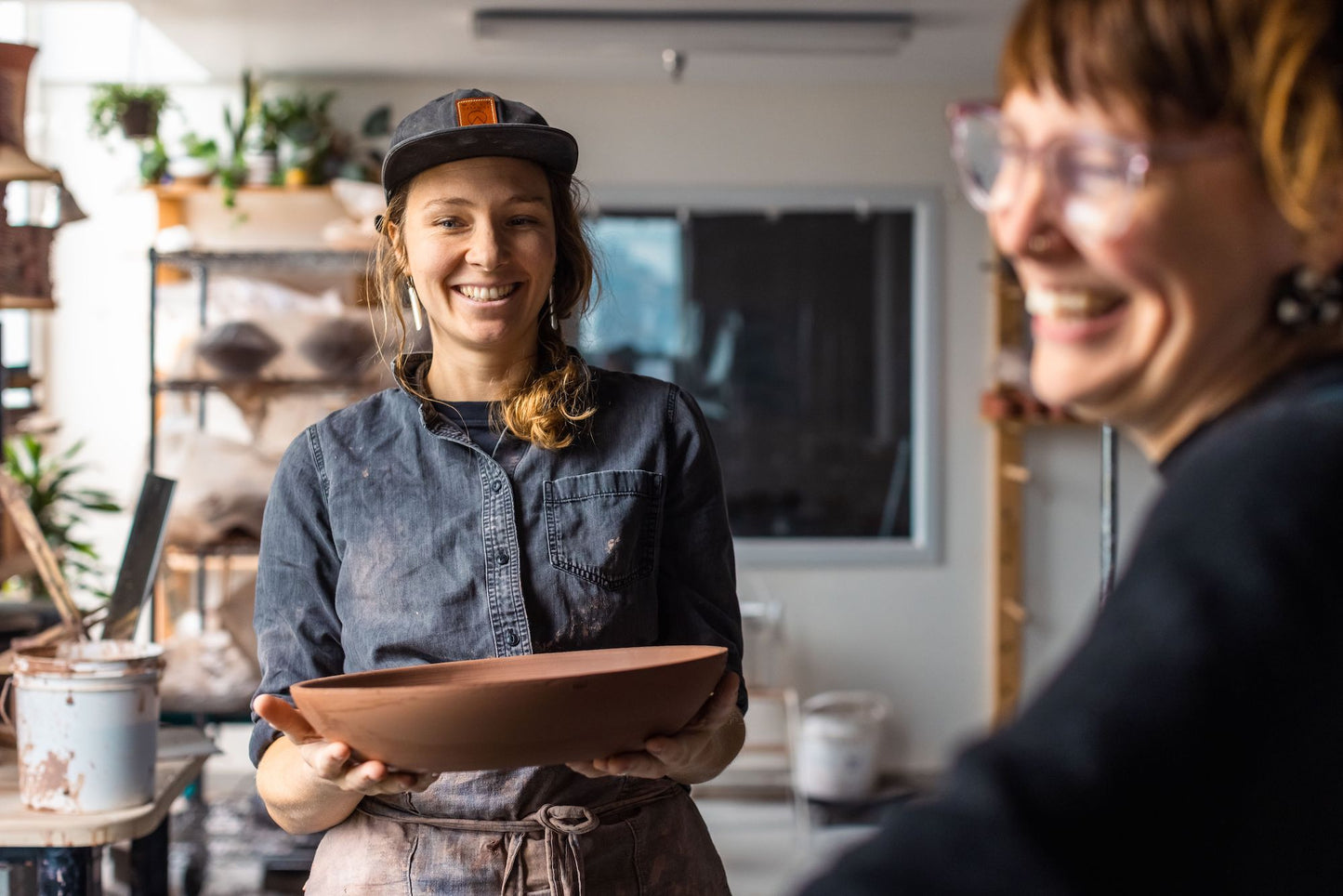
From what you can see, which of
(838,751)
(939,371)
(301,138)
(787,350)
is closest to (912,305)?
(939,371)

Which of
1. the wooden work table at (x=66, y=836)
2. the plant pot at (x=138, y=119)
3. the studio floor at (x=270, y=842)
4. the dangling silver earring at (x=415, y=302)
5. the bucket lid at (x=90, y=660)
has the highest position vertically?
the plant pot at (x=138, y=119)

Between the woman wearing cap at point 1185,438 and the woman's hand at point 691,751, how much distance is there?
68cm

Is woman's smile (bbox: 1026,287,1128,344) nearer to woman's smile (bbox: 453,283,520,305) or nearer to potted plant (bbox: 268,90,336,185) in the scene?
woman's smile (bbox: 453,283,520,305)

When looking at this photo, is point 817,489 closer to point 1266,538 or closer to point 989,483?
point 989,483

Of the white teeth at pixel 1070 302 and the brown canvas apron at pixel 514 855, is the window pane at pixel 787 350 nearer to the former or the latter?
the brown canvas apron at pixel 514 855

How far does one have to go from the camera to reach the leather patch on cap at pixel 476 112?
1.39 metres

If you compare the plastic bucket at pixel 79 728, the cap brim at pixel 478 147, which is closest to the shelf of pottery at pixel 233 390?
the plastic bucket at pixel 79 728

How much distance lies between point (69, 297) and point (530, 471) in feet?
12.6

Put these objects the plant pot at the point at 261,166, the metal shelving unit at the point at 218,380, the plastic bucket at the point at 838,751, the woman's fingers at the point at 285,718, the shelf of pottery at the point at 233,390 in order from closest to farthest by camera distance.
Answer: the woman's fingers at the point at 285,718
the shelf of pottery at the point at 233,390
the metal shelving unit at the point at 218,380
the plant pot at the point at 261,166
the plastic bucket at the point at 838,751

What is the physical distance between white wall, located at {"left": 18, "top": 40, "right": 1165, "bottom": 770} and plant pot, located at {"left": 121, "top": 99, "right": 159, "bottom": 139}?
609mm

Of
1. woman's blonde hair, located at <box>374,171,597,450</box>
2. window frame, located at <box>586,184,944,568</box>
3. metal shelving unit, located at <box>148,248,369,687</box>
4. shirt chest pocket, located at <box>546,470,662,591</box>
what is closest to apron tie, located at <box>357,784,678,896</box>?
shirt chest pocket, located at <box>546,470,662,591</box>

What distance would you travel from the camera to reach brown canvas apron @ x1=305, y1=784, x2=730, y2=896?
4.26 ft

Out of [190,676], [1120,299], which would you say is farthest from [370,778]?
[190,676]

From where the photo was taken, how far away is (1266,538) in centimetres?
49
